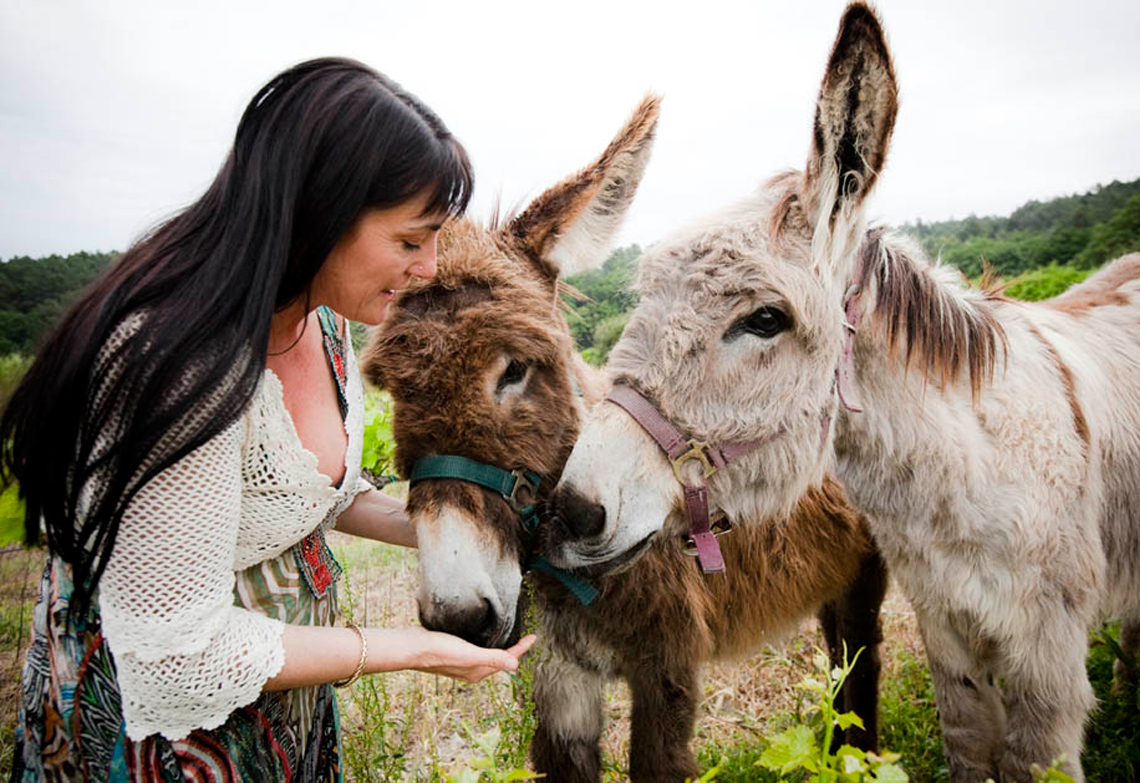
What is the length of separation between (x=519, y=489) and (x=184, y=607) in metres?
0.91

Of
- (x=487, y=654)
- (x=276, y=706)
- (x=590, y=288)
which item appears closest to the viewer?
(x=487, y=654)

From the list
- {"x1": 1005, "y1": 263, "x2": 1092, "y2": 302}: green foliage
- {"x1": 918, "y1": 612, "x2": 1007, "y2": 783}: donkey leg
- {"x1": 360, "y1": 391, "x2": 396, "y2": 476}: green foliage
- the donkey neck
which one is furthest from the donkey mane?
{"x1": 1005, "y1": 263, "x2": 1092, "y2": 302}: green foliage

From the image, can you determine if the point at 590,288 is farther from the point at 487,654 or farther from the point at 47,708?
the point at 47,708

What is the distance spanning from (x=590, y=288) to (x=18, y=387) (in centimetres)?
259

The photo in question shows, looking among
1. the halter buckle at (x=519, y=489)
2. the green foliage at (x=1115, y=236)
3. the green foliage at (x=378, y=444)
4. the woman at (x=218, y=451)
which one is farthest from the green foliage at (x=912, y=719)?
the green foliage at (x=1115, y=236)

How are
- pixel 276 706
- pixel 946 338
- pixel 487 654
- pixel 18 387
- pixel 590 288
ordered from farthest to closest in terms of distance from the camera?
pixel 590 288, pixel 946 338, pixel 276 706, pixel 487 654, pixel 18 387

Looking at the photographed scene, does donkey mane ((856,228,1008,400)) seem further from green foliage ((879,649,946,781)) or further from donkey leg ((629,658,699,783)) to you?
green foliage ((879,649,946,781))

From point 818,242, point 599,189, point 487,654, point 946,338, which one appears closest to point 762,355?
point 818,242

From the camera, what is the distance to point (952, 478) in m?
2.03

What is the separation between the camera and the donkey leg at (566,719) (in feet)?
7.93

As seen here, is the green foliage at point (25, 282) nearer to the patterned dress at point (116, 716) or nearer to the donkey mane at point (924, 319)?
the patterned dress at point (116, 716)

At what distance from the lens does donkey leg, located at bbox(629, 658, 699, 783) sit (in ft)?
7.30

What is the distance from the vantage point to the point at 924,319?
6.57 ft

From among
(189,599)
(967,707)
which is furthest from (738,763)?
(189,599)
